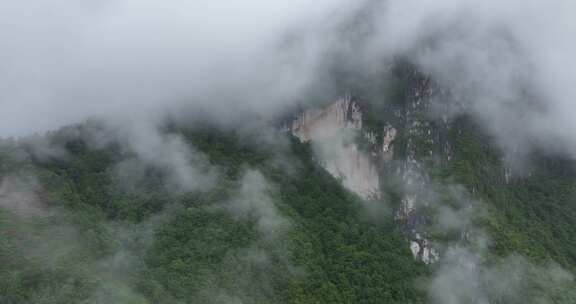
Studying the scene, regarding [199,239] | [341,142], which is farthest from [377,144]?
[199,239]

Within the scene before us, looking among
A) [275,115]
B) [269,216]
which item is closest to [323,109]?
→ [275,115]

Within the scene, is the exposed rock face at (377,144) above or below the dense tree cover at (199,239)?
above

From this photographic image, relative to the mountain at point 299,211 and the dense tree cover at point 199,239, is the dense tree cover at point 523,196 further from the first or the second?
the dense tree cover at point 199,239

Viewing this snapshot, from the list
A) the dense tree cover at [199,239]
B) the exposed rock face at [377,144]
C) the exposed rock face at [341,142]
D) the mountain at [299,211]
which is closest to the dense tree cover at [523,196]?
the mountain at [299,211]

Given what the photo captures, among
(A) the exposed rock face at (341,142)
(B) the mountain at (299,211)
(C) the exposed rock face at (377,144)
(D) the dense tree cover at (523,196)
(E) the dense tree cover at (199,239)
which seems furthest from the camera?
(A) the exposed rock face at (341,142)

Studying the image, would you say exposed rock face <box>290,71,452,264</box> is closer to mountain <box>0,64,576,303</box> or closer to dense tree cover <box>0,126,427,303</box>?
mountain <box>0,64,576,303</box>

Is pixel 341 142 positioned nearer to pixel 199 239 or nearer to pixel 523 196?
pixel 523 196

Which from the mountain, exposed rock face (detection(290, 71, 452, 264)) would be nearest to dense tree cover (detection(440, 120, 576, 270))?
the mountain
